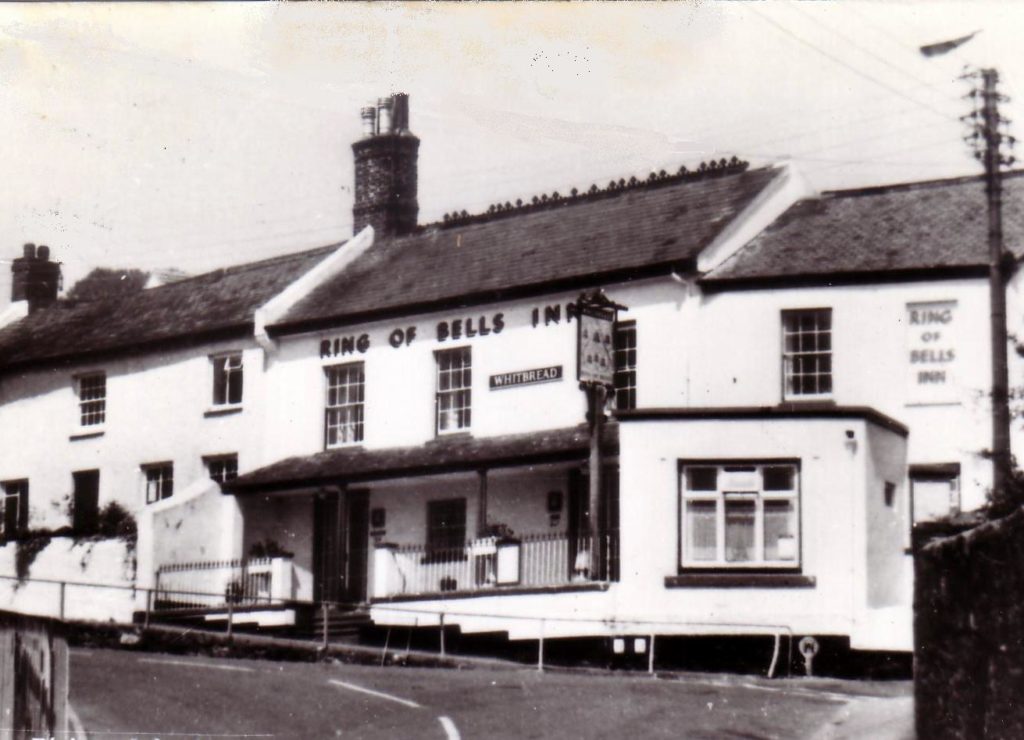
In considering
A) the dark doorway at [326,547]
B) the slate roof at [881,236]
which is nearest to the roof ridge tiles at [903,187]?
the slate roof at [881,236]

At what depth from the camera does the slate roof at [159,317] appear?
3556 cm

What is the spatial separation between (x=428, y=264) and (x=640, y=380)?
6216mm

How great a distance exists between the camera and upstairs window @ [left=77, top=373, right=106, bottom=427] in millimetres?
36094

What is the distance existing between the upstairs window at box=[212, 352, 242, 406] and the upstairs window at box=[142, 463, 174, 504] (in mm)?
1618

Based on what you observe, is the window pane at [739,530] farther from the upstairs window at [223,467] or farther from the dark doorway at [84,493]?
the dark doorway at [84,493]

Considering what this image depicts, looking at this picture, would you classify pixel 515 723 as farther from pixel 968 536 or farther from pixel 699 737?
pixel 968 536

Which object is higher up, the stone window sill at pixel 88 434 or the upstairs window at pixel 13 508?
the stone window sill at pixel 88 434

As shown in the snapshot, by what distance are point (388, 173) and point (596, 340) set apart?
9.54 metres

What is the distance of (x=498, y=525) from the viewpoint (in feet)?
97.0

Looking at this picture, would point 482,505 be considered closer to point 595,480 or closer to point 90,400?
point 595,480

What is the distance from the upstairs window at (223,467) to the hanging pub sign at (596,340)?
892cm

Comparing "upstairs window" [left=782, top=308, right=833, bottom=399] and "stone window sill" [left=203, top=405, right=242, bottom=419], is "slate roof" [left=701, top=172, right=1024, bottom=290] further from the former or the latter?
"stone window sill" [left=203, top=405, right=242, bottom=419]

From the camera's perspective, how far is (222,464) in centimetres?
3484

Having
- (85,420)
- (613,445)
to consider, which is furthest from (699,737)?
(85,420)
